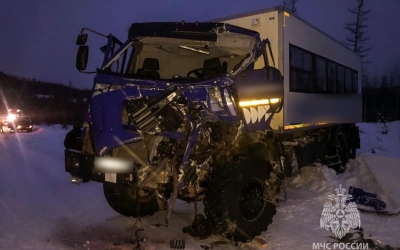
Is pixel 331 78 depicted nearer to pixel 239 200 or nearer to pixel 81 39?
pixel 239 200

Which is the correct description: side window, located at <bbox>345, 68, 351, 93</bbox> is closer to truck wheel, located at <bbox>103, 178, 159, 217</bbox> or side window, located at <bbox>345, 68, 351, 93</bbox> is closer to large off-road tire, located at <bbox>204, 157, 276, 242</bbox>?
large off-road tire, located at <bbox>204, 157, 276, 242</bbox>

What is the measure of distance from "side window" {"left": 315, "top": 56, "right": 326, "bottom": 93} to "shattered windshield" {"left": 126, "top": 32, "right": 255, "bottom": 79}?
10.2 feet

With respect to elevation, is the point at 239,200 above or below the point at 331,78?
below

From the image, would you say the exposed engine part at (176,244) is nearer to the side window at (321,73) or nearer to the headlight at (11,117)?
the side window at (321,73)

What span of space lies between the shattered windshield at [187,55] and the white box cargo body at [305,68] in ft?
3.16

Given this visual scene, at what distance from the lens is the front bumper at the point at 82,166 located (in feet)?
17.5

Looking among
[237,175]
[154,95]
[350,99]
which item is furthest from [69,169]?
[350,99]

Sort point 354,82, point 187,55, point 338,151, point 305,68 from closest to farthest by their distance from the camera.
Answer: point 187,55, point 305,68, point 338,151, point 354,82

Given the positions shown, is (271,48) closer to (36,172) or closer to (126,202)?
(126,202)

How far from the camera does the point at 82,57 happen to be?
6.13 meters

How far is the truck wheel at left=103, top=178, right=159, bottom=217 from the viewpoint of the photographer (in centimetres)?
629

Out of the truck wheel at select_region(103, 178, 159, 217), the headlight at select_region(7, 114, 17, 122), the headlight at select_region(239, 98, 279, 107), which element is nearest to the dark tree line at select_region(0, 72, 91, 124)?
the headlight at select_region(7, 114, 17, 122)

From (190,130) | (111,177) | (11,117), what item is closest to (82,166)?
(111,177)

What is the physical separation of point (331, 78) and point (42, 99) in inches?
1625
